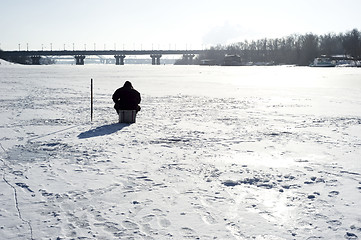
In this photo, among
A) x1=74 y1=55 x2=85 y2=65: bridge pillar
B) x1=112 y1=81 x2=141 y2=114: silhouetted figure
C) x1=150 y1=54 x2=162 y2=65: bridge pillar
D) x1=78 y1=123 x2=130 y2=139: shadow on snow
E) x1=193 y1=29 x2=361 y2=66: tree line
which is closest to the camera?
x1=78 y1=123 x2=130 y2=139: shadow on snow

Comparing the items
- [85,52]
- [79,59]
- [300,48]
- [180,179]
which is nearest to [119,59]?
[85,52]

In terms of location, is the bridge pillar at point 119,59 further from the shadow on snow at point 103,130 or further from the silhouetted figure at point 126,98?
the shadow on snow at point 103,130

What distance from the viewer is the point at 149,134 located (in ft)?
36.4

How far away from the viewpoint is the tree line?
131 meters

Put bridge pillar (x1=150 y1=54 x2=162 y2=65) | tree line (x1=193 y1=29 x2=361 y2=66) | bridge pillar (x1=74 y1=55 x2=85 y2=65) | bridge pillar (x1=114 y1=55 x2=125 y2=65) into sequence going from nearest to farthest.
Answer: tree line (x1=193 y1=29 x2=361 y2=66) < bridge pillar (x1=74 y1=55 x2=85 y2=65) < bridge pillar (x1=114 y1=55 x2=125 y2=65) < bridge pillar (x1=150 y1=54 x2=162 y2=65)

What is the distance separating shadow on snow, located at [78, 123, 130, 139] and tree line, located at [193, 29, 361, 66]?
378 ft

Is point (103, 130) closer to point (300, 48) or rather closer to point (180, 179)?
point (180, 179)

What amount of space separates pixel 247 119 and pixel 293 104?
564 centimetres

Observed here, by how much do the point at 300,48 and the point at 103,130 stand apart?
5688 inches

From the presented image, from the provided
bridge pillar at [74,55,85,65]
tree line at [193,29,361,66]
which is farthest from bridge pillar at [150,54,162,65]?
bridge pillar at [74,55,85,65]

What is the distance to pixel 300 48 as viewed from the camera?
147m

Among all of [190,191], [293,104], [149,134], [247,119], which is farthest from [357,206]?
[293,104]

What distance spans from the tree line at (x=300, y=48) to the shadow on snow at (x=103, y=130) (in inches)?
4531

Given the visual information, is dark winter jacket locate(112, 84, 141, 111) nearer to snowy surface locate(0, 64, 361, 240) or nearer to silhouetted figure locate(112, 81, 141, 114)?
silhouetted figure locate(112, 81, 141, 114)
